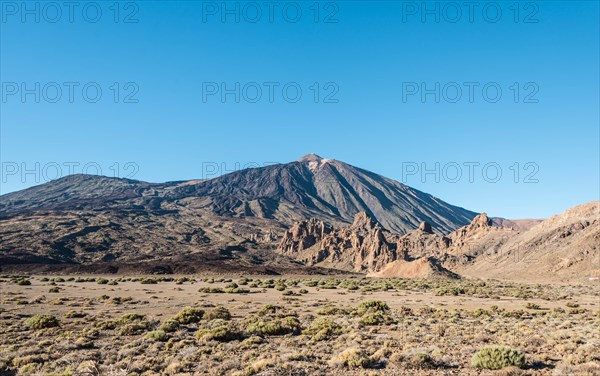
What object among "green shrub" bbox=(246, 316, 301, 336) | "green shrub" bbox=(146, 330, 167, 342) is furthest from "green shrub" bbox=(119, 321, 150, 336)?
"green shrub" bbox=(246, 316, 301, 336)

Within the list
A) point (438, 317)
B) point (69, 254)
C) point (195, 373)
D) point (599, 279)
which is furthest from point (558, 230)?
point (69, 254)


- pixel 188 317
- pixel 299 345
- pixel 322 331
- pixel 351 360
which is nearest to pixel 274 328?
pixel 322 331

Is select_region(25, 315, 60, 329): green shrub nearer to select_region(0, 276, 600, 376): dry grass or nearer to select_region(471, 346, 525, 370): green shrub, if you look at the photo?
select_region(0, 276, 600, 376): dry grass

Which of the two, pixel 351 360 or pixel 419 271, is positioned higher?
pixel 351 360

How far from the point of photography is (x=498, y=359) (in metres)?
12.2

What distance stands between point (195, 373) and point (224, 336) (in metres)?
4.51

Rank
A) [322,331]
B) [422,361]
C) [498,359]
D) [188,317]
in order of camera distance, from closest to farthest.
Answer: [498,359]
[422,361]
[322,331]
[188,317]

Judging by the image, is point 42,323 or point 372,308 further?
point 372,308

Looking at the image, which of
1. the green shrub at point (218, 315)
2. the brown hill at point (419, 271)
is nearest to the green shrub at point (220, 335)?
the green shrub at point (218, 315)

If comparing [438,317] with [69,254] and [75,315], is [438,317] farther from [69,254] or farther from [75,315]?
[69,254]

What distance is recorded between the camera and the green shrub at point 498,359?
12.1 m

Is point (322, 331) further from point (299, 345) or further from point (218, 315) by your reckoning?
point (218, 315)

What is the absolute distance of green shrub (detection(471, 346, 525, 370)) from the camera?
1211 centimetres

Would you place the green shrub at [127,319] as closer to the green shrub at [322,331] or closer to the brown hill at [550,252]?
the green shrub at [322,331]
